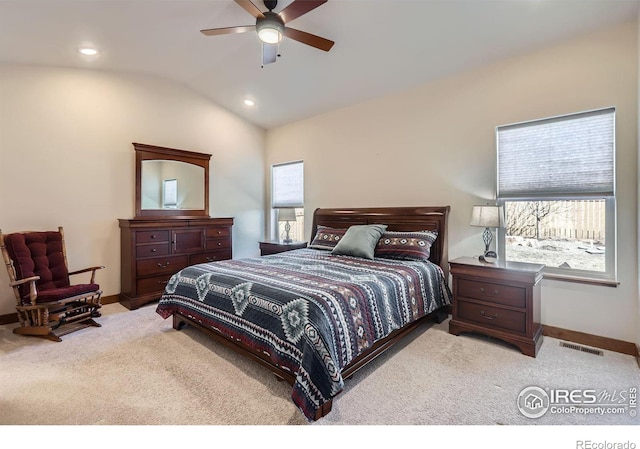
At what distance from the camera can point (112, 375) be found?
90.6 inches

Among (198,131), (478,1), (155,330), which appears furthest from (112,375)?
(478,1)

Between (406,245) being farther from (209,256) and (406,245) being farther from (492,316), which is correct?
(209,256)

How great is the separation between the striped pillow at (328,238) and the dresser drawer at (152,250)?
1.97m

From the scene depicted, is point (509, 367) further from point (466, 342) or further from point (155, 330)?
point (155, 330)

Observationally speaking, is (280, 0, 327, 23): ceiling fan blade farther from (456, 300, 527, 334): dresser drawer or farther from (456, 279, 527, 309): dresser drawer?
(456, 300, 527, 334): dresser drawer

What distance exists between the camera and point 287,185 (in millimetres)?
5559

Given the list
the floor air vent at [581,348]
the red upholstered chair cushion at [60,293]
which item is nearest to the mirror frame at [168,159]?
the red upholstered chair cushion at [60,293]

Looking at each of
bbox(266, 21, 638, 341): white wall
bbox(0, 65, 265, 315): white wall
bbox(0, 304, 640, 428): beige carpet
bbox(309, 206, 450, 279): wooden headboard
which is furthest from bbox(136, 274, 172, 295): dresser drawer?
bbox(266, 21, 638, 341): white wall

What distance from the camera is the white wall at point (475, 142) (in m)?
2.63

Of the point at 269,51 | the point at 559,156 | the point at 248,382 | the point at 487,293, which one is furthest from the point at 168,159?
the point at 559,156

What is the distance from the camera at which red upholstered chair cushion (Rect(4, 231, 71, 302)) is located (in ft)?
10.2

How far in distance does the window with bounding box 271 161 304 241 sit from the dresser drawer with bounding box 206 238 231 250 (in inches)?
42.5

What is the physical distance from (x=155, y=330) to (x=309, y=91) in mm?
3496

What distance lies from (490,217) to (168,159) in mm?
4220
